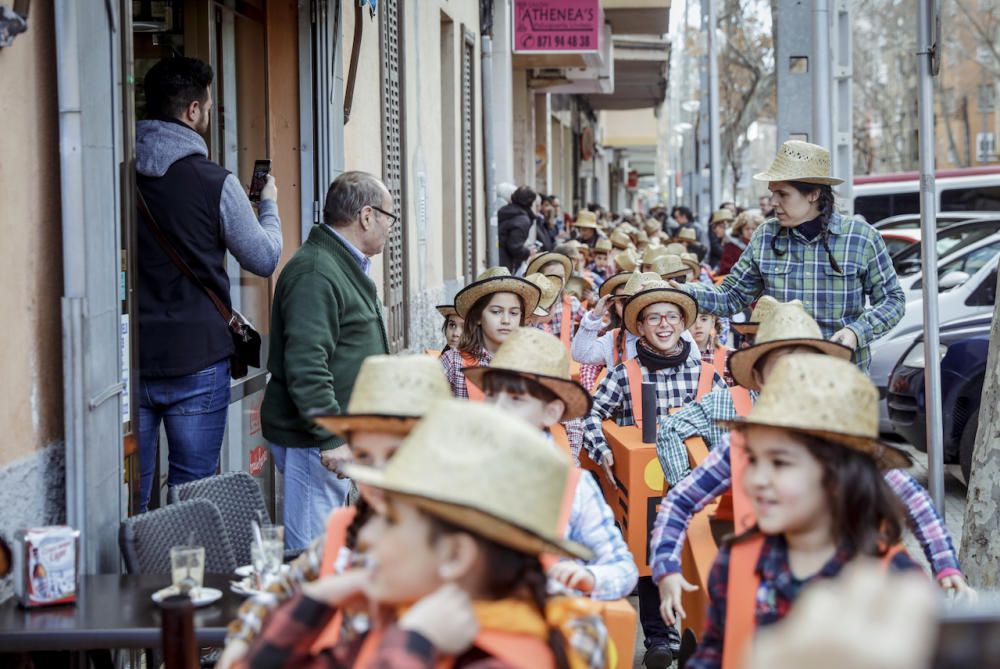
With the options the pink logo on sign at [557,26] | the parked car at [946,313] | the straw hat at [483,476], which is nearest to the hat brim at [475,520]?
the straw hat at [483,476]

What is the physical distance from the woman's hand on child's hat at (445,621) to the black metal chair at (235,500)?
108 inches

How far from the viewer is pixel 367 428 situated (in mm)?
3598

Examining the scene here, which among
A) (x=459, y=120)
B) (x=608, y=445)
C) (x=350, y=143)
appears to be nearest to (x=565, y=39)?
(x=459, y=120)

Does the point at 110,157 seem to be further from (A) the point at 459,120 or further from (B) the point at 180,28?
Result: (A) the point at 459,120

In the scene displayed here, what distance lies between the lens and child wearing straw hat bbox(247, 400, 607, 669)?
2.54 m

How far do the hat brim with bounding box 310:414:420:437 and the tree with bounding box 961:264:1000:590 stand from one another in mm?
3278

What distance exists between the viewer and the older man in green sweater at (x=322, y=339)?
575 centimetres

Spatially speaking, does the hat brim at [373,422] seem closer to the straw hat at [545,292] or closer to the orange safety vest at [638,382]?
the orange safety vest at [638,382]

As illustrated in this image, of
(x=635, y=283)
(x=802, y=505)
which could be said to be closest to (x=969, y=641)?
(x=802, y=505)

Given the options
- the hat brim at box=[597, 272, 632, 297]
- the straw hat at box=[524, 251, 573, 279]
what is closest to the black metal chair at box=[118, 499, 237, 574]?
the hat brim at box=[597, 272, 632, 297]

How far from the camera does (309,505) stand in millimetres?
6102

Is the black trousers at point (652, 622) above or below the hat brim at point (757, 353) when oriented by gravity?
below

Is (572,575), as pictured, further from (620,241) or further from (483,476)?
(620,241)

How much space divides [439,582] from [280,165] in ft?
21.8
